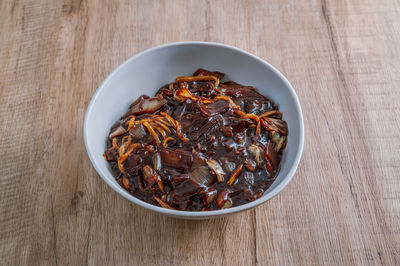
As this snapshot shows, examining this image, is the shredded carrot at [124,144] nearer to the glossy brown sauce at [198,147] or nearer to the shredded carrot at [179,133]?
the glossy brown sauce at [198,147]

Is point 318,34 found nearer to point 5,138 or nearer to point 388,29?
point 388,29

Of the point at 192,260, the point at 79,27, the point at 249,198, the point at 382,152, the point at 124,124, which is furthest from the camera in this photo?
the point at 79,27

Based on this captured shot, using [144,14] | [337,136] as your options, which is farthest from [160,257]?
[144,14]

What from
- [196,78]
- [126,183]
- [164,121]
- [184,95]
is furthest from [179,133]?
[196,78]

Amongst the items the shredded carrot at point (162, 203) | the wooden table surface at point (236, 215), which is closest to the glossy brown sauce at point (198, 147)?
the shredded carrot at point (162, 203)

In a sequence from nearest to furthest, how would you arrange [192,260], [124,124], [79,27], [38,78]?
[192,260] → [124,124] → [38,78] → [79,27]

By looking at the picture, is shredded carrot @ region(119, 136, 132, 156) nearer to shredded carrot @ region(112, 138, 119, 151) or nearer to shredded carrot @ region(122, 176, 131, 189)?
shredded carrot @ region(112, 138, 119, 151)
